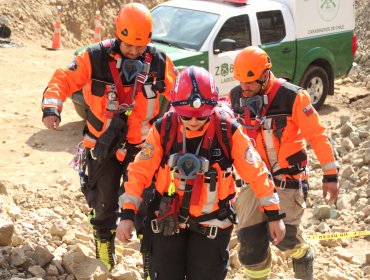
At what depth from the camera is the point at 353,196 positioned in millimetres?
9867

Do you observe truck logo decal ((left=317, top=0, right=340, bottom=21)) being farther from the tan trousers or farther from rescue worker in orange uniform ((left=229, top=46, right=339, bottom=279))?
the tan trousers

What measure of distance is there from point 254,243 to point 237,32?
659cm

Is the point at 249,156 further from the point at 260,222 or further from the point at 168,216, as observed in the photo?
the point at 260,222

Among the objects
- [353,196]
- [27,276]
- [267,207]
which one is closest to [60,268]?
[27,276]

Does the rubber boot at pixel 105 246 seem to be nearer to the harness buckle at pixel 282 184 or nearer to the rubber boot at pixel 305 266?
the harness buckle at pixel 282 184

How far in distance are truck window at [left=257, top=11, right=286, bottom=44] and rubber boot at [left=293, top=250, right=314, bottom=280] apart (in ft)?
22.0

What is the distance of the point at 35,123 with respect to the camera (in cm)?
1232

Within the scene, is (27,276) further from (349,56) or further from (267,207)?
(349,56)

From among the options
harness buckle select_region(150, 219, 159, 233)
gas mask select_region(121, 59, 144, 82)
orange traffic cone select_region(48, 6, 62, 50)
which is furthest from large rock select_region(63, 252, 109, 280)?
orange traffic cone select_region(48, 6, 62, 50)

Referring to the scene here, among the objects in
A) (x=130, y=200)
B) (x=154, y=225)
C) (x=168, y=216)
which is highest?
(x=130, y=200)

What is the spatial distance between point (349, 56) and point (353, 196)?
5.64m

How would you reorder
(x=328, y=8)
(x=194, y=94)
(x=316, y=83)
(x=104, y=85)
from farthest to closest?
(x=316, y=83) → (x=328, y=8) → (x=104, y=85) → (x=194, y=94)

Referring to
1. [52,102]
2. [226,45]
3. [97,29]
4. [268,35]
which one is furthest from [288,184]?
[97,29]

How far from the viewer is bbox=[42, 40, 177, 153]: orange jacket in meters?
5.98
